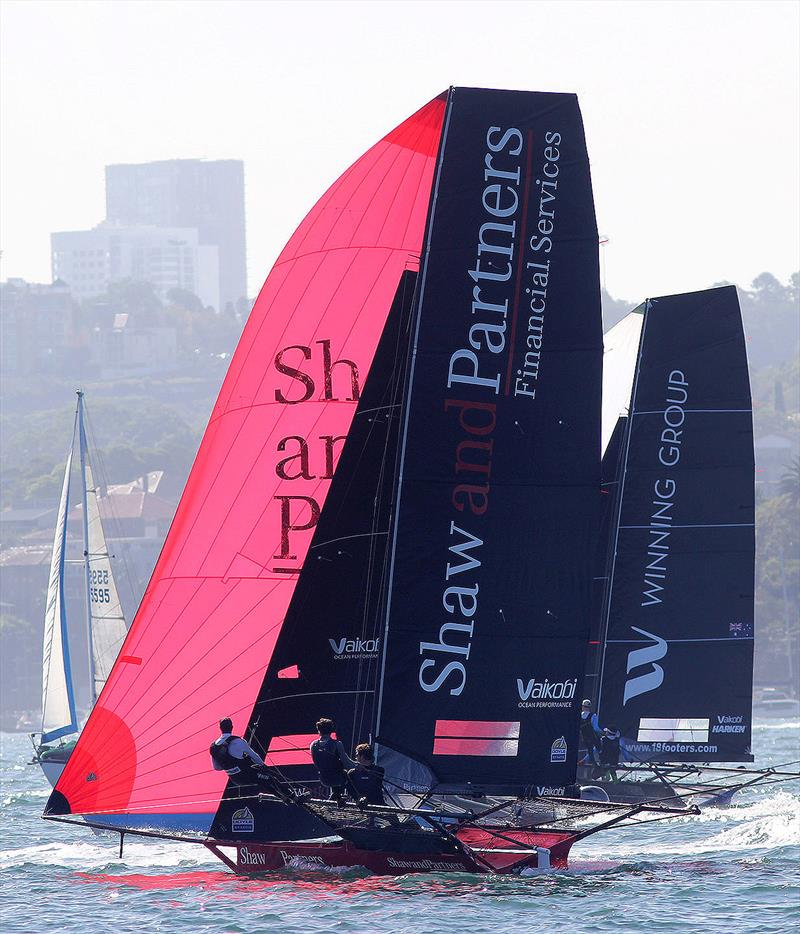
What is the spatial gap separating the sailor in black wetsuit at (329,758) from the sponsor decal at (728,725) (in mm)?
7156

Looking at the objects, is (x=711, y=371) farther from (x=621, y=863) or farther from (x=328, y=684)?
(x=328, y=684)

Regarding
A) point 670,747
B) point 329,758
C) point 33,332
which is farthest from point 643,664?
point 33,332

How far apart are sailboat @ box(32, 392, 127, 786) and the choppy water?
10253mm

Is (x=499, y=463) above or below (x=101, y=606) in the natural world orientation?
above

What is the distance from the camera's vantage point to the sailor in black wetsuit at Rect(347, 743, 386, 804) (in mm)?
11727

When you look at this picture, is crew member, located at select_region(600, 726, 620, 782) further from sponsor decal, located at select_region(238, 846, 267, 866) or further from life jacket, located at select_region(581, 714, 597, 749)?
sponsor decal, located at select_region(238, 846, 267, 866)

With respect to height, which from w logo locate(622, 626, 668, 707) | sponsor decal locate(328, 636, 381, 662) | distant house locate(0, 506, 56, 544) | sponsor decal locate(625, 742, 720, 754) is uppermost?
sponsor decal locate(328, 636, 381, 662)

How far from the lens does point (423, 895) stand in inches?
451

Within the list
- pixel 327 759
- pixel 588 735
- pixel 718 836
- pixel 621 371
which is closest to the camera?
pixel 327 759

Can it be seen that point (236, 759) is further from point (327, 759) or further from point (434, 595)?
point (434, 595)

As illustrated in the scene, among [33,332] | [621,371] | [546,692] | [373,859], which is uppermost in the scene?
[33,332]

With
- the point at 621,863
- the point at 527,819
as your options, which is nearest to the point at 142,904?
the point at 527,819

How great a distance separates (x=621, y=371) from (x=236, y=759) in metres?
7.89

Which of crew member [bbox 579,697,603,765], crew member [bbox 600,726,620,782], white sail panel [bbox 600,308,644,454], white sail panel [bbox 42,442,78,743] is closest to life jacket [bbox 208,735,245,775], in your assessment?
crew member [bbox 579,697,603,765]
